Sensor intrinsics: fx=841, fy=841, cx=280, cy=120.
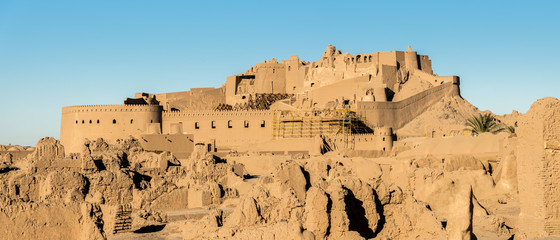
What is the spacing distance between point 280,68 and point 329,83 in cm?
611

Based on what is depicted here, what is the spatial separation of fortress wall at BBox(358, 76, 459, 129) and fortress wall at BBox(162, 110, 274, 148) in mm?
5937

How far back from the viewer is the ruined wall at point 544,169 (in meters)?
16.8

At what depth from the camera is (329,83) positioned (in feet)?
193

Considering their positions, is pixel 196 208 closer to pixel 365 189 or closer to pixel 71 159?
pixel 71 159

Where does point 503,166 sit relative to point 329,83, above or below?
below

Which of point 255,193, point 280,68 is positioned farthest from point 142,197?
point 280,68

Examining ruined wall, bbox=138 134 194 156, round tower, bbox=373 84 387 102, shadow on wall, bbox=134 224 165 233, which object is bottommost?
shadow on wall, bbox=134 224 165 233

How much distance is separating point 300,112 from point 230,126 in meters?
4.43

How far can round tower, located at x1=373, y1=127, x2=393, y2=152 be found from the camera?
4717 centimetres

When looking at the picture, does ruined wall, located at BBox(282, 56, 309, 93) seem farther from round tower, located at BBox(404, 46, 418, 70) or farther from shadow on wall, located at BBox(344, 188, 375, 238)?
shadow on wall, located at BBox(344, 188, 375, 238)

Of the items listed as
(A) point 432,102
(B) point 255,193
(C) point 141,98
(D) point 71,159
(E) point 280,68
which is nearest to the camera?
(B) point 255,193

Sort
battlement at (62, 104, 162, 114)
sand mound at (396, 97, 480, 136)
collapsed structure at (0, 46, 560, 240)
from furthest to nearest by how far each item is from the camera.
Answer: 1. battlement at (62, 104, 162, 114)
2. sand mound at (396, 97, 480, 136)
3. collapsed structure at (0, 46, 560, 240)

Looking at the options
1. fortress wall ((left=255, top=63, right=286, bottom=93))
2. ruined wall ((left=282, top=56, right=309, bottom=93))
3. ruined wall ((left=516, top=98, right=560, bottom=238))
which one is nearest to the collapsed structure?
ruined wall ((left=516, top=98, right=560, bottom=238))

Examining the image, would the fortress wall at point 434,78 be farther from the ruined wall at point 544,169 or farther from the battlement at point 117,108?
the ruined wall at point 544,169
